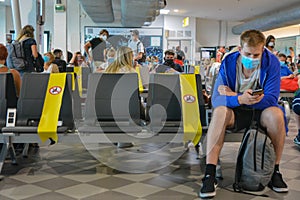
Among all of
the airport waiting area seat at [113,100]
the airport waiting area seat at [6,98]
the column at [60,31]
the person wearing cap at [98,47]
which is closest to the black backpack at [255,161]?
the airport waiting area seat at [113,100]

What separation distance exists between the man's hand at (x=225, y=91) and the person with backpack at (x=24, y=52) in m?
2.92

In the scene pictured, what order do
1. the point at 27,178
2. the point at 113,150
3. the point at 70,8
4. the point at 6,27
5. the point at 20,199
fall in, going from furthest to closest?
the point at 6,27, the point at 70,8, the point at 113,150, the point at 27,178, the point at 20,199

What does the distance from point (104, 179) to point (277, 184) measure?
48.9 inches

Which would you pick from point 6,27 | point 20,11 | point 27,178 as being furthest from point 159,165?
point 6,27

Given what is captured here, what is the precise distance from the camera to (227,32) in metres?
20.4

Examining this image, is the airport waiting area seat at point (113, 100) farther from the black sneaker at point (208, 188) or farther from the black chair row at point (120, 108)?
the black sneaker at point (208, 188)

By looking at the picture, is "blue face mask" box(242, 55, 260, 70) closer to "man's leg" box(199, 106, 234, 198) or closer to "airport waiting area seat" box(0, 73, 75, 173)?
"man's leg" box(199, 106, 234, 198)

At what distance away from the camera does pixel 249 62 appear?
2732 mm

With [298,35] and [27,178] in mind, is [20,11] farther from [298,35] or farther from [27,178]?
[298,35]

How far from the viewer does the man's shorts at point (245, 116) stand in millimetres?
2803

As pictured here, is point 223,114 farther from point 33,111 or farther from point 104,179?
point 33,111

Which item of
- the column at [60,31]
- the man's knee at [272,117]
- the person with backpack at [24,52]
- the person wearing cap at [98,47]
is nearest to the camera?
the man's knee at [272,117]

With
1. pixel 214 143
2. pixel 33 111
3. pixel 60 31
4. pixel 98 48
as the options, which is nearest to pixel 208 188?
pixel 214 143

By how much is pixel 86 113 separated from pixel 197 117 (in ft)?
2.87
